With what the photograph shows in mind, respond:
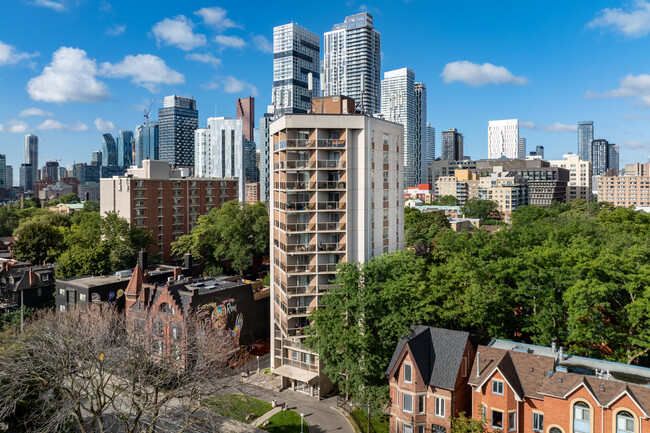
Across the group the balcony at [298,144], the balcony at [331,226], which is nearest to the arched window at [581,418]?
the balcony at [331,226]

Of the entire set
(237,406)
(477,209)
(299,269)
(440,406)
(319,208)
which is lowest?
(237,406)

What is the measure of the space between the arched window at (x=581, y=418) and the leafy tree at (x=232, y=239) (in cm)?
5983

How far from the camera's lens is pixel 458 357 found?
35812 mm

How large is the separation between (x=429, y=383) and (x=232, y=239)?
180ft

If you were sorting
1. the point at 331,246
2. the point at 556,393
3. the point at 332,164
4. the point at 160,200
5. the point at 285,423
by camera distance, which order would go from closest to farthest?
the point at 556,393
the point at 285,423
the point at 332,164
the point at 331,246
the point at 160,200

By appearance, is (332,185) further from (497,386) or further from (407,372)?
(497,386)

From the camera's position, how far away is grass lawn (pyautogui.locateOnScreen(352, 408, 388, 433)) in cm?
3922

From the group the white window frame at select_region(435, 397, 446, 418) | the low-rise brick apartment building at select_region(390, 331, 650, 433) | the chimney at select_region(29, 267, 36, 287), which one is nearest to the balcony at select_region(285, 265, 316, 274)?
the low-rise brick apartment building at select_region(390, 331, 650, 433)

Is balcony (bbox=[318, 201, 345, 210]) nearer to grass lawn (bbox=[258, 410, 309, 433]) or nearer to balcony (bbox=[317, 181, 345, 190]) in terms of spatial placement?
balcony (bbox=[317, 181, 345, 190])

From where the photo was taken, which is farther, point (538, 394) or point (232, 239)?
point (232, 239)

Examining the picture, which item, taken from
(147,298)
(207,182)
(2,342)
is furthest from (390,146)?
(207,182)

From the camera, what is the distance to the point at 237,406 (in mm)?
37844

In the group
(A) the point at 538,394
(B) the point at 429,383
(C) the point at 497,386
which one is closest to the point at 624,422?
(A) the point at 538,394

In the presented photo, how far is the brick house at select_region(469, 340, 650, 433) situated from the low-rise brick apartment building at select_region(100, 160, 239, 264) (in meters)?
74.3
